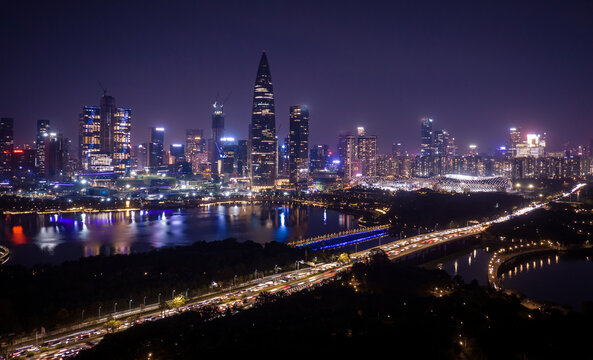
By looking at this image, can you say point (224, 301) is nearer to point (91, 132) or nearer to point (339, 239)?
point (339, 239)

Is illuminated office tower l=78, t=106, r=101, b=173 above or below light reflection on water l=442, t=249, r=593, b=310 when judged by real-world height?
above

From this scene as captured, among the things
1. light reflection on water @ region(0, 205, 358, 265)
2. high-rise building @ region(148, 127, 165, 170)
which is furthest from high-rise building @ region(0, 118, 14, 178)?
light reflection on water @ region(0, 205, 358, 265)

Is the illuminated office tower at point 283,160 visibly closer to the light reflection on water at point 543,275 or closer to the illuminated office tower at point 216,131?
the illuminated office tower at point 216,131

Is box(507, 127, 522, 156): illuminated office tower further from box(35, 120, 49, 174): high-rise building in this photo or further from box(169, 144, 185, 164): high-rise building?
box(35, 120, 49, 174): high-rise building

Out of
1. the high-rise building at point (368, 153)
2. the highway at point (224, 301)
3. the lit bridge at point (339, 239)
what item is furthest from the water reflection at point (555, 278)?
the high-rise building at point (368, 153)

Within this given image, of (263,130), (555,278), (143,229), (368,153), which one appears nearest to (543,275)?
(555,278)

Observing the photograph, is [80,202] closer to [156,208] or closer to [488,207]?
[156,208]
